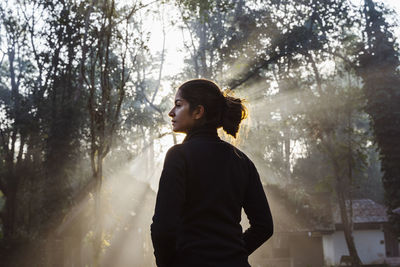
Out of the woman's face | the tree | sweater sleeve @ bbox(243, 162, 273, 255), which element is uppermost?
the tree

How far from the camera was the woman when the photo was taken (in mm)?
2037

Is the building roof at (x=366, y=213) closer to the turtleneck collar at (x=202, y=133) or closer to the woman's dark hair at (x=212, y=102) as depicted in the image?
the woman's dark hair at (x=212, y=102)

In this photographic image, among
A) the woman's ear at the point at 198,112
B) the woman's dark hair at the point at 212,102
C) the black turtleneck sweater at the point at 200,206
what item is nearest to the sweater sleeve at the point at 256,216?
the black turtleneck sweater at the point at 200,206

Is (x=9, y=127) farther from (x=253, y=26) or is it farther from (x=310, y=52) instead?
(x=310, y=52)

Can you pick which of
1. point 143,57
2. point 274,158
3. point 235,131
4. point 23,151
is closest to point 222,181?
Answer: point 235,131

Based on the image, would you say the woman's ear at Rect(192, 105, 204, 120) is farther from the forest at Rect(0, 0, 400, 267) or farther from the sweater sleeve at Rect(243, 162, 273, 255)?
the forest at Rect(0, 0, 400, 267)

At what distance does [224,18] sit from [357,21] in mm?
12346

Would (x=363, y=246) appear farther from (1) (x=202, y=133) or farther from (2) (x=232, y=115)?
(1) (x=202, y=133)

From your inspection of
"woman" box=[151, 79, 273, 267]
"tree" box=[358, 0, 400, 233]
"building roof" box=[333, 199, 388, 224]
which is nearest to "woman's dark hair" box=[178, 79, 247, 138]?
"woman" box=[151, 79, 273, 267]

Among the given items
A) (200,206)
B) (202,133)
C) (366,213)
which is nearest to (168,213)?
(200,206)

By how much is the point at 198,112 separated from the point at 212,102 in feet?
0.31

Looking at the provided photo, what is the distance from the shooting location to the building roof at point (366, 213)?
36.2m

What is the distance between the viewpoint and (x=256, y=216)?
2.52 metres

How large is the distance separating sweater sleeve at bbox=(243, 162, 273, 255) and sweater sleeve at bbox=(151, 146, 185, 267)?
21.4 inches
